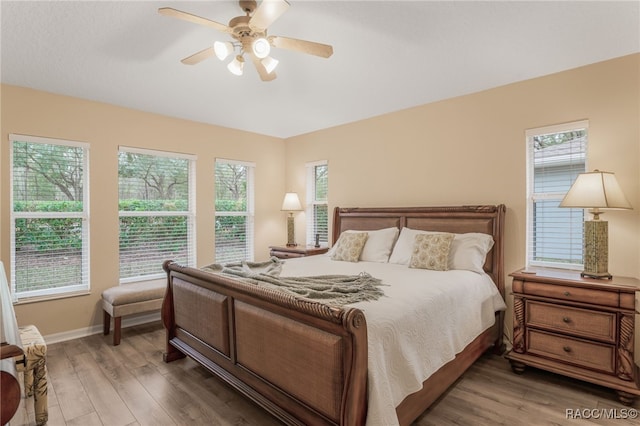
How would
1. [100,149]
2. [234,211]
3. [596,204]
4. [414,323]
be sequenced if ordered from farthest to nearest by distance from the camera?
[234,211] < [100,149] < [596,204] < [414,323]

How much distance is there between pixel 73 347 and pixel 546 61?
519 cm

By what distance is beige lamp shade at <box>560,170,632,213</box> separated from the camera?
2490 mm

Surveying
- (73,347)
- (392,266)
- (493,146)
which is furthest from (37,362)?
(493,146)

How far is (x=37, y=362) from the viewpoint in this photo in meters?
2.15

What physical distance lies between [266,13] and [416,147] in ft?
8.67

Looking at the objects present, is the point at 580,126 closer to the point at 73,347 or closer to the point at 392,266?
the point at 392,266

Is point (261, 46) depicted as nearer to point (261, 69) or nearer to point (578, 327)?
point (261, 69)

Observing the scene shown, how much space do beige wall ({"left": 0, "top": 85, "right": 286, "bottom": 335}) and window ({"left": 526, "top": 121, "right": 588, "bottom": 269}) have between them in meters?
3.88

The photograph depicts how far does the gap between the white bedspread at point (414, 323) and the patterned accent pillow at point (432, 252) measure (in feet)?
0.40

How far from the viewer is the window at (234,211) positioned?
500cm

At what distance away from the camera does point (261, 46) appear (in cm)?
214

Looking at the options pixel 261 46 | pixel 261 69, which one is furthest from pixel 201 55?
pixel 261 46

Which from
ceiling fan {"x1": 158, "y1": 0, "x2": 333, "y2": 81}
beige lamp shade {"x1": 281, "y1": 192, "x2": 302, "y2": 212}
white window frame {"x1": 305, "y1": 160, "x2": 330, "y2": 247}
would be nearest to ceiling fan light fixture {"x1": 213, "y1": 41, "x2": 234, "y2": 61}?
ceiling fan {"x1": 158, "y1": 0, "x2": 333, "y2": 81}

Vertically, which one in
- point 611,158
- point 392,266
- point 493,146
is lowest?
point 392,266
